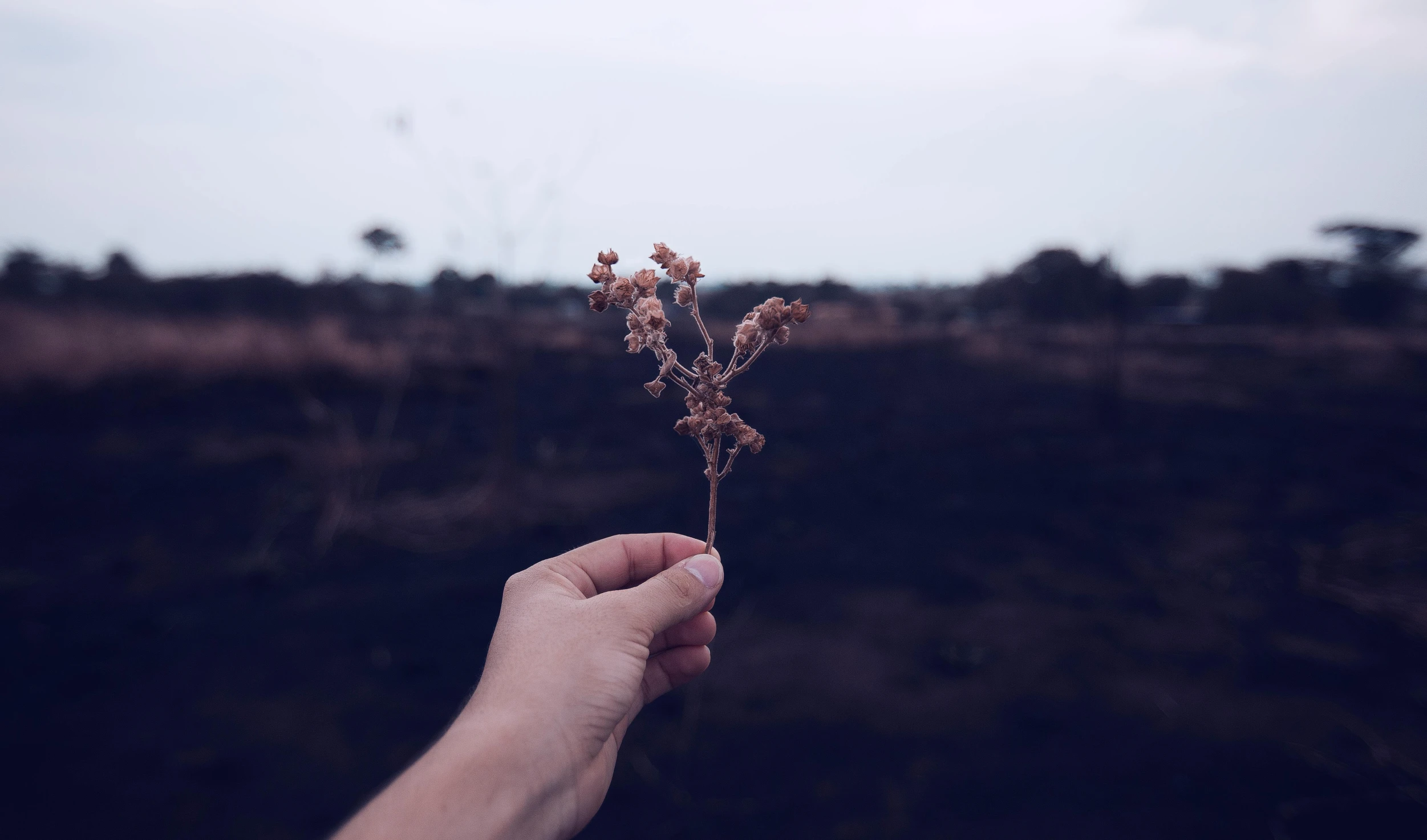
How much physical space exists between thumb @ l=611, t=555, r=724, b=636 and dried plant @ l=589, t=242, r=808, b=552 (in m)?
0.21

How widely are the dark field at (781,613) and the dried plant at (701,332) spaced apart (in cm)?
295

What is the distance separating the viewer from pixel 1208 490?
27.3ft

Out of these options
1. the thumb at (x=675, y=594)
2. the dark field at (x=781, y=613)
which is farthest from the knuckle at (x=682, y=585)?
the dark field at (x=781, y=613)

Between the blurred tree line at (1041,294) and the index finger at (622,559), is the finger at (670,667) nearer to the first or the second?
the index finger at (622,559)

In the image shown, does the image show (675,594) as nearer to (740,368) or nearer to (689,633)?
(689,633)

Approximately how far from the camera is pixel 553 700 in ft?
3.85

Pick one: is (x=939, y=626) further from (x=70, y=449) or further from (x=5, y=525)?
(x=70, y=449)

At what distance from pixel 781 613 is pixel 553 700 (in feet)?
14.6

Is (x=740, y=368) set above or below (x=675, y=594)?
above

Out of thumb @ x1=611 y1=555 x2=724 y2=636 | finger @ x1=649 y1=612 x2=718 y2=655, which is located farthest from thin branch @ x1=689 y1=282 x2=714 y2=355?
finger @ x1=649 y1=612 x2=718 y2=655

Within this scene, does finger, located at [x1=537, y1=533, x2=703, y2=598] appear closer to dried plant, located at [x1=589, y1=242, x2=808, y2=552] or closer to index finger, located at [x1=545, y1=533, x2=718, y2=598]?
index finger, located at [x1=545, y1=533, x2=718, y2=598]

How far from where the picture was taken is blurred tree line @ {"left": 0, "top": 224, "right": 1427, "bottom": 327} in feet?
34.3

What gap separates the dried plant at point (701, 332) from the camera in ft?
3.79

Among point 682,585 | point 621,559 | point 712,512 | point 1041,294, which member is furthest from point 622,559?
point 1041,294
